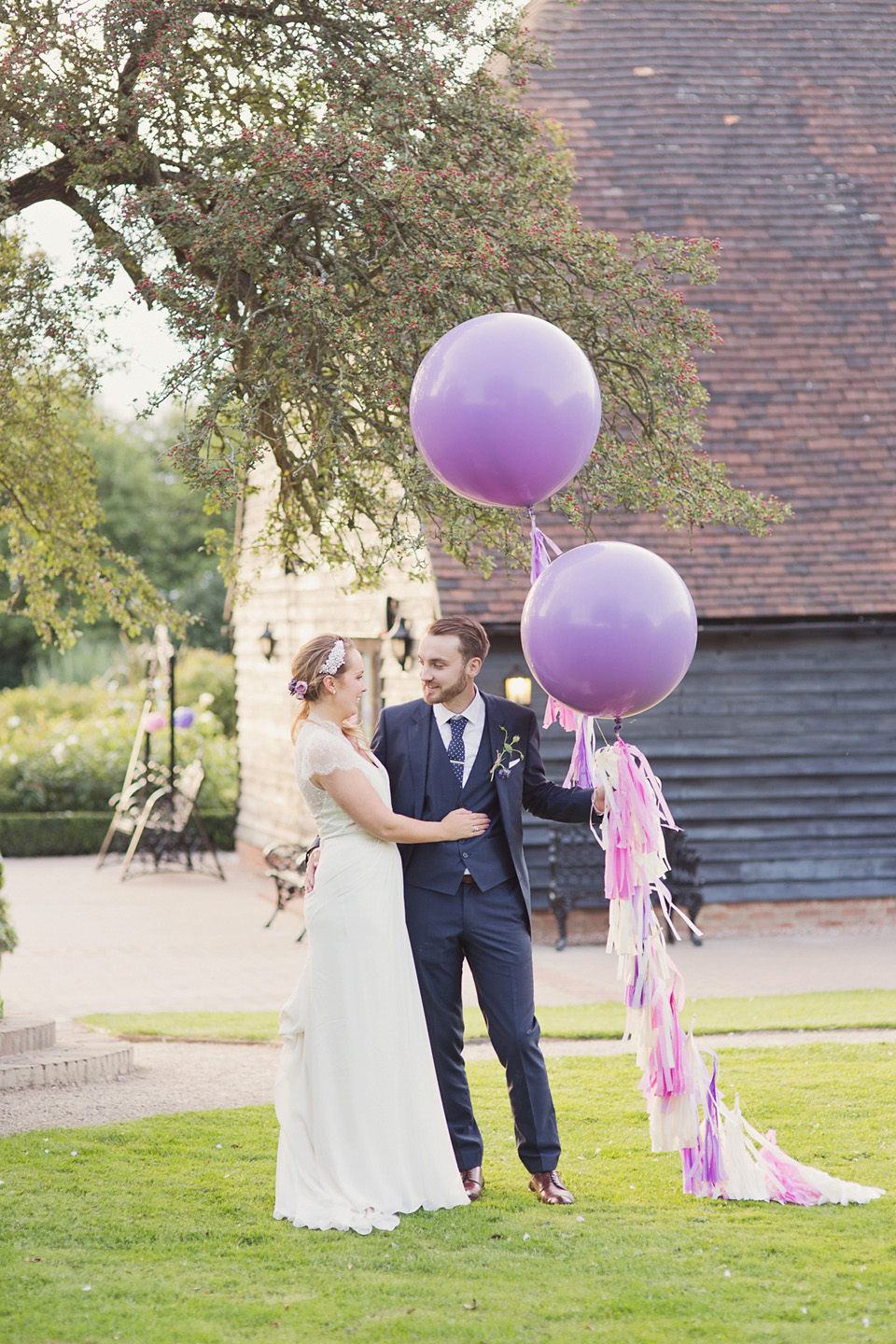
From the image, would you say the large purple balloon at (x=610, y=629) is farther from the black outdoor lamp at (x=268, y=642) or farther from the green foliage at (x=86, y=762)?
the green foliage at (x=86, y=762)

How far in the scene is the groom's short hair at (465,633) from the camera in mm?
4367

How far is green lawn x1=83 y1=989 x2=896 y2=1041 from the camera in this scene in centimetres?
733

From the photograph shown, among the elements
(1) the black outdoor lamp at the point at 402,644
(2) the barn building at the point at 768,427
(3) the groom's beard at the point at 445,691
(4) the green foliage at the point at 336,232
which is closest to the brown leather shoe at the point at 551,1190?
(3) the groom's beard at the point at 445,691

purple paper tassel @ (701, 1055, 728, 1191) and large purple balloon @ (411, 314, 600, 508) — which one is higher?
large purple balloon @ (411, 314, 600, 508)

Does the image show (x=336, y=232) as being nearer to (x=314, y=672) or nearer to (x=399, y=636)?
(x=314, y=672)

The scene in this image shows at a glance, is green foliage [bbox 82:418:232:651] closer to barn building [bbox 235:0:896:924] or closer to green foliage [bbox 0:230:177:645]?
barn building [bbox 235:0:896:924]

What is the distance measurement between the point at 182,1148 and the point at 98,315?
3459 mm

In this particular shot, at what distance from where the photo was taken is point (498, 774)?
175 inches

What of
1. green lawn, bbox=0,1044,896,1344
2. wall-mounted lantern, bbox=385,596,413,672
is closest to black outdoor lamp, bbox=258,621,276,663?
wall-mounted lantern, bbox=385,596,413,672

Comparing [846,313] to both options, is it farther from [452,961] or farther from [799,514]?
[452,961]

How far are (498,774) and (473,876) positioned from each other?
0.34 meters

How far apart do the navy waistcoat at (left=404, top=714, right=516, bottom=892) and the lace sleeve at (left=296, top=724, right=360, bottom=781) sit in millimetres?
280

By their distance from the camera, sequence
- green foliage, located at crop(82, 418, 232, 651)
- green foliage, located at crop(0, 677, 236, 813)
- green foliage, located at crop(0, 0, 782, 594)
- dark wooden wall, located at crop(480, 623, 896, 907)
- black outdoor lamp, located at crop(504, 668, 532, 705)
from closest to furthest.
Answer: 1. green foliage, located at crop(0, 0, 782, 594)
2. black outdoor lamp, located at crop(504, 668, 532, 705)
3. dark wooden wall, located at crop(480, 623, 896, 907)
4. green foliage, located at crop(0, 677, 236, 813)
5. green foliage, located at crop(82, 418, 232, 651)

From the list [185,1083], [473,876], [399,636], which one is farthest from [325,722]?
[399,636]
